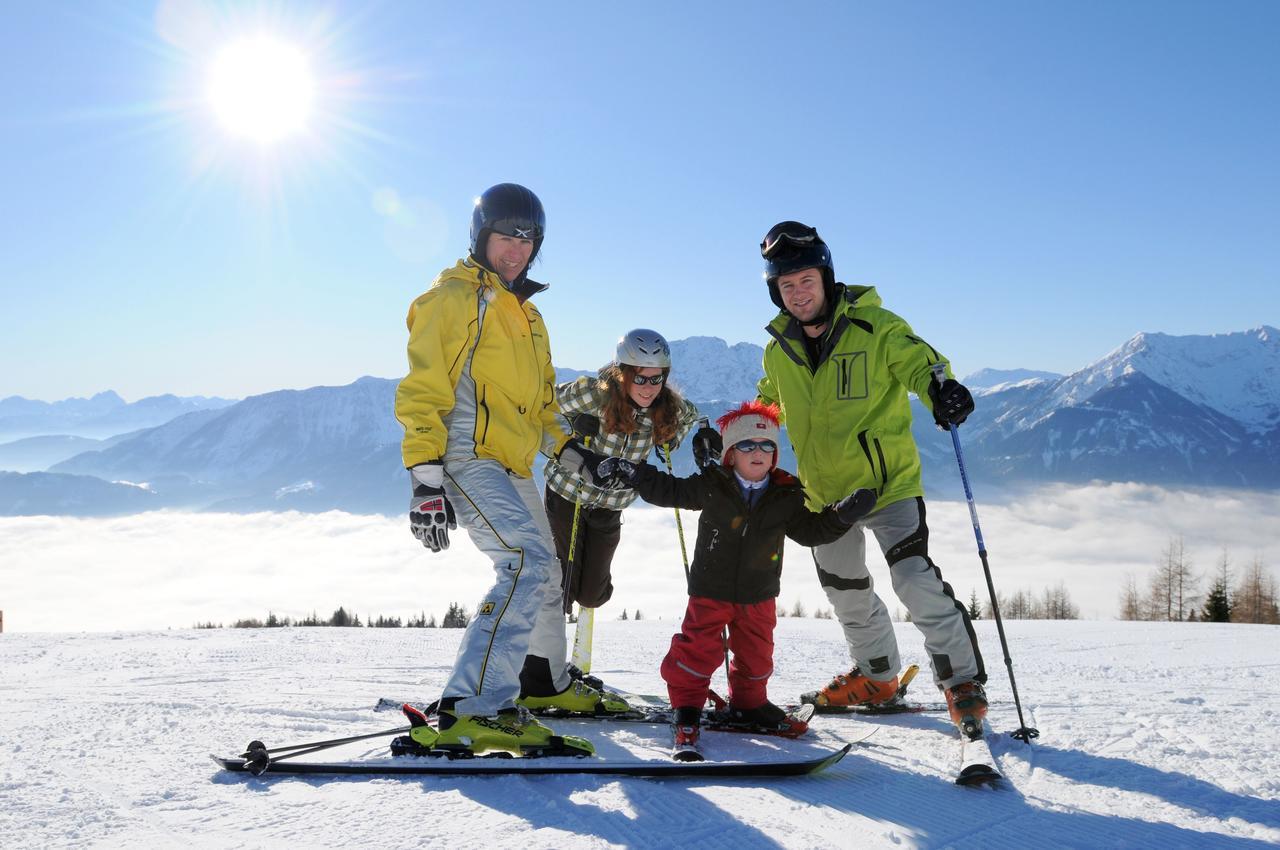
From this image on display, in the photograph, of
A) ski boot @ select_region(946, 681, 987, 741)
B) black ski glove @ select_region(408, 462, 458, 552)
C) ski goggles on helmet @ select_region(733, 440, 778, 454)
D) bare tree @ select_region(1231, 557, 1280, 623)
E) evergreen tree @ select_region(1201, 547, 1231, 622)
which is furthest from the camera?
bare tree @ select_region(1231, 557, 1280, 623)

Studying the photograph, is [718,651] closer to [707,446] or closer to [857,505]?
[857,505]

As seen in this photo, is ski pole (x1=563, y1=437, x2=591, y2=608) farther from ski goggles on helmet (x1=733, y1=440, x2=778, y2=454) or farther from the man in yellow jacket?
ski goggles on helmet (x1=733, y1=440, x2=778, y2=454)

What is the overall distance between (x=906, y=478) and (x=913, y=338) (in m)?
0.72

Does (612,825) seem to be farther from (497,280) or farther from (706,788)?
(497,280)

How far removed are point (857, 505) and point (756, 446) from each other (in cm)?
57

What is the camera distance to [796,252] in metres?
4.10

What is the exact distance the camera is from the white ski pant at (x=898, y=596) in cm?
353

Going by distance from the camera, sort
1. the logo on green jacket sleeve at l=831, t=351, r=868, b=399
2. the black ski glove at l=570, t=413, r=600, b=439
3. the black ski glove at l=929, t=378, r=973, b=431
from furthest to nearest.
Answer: the black ski glove at l=570, t=413, r=600, b=439 < the logo on green jacket sleeve at l=831, t=351, r=868, b=399 < the black ski glove at l=929, t=378, r=973, b=431

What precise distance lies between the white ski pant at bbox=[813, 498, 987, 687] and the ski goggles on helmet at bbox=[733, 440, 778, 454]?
63 cm

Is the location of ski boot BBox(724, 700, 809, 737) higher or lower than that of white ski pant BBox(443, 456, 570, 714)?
lower

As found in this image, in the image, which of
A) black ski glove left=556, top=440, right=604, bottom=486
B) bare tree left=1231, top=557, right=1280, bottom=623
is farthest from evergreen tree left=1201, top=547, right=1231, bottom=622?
black ski glove left=556, top=440, right=604, bottom=486

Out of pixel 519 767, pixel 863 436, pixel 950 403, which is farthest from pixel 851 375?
pixel 519 767

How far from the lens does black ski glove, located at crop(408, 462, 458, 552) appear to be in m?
3.19

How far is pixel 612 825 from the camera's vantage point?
2.39m
